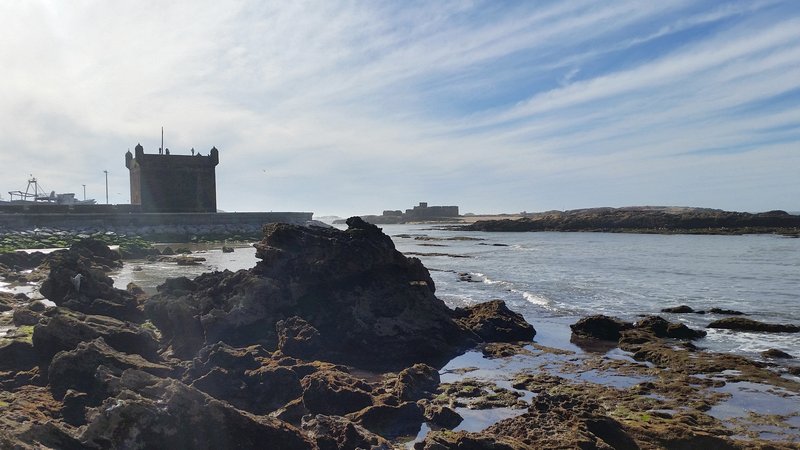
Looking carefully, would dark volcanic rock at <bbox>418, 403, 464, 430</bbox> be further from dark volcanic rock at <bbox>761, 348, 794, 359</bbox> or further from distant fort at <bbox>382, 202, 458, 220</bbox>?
distant fort at <bbox>382, 202, 458, 220</bbox>

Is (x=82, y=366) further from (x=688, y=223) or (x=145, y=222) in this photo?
(x=688, y=223)

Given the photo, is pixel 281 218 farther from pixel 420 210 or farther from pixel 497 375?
pixel 420 210

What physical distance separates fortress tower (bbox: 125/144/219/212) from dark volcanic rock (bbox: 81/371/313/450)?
2073 inches

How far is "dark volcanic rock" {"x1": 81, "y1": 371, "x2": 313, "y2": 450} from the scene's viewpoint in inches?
197

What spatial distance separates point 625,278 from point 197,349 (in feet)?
70.9

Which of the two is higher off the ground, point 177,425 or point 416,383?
point 177,425

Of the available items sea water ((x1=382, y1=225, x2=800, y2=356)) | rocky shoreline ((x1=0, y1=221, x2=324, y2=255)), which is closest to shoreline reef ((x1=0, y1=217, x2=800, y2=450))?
sea water ((x1=382, y1=225, x2=800, y2=356))

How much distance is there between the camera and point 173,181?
54625mm

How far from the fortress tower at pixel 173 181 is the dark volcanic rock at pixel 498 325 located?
4727 centimetres

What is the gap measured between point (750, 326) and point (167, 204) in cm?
5249

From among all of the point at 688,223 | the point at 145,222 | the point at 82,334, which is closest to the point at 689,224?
the point at 688,223

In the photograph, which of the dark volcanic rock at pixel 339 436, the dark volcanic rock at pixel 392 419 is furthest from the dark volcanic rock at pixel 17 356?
the dark volcanic rock at pixel 392 419

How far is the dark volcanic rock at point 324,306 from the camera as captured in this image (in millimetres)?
10891

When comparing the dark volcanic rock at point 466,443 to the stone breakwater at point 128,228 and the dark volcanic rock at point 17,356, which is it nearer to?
the dark volcanic rock at point 17,356
